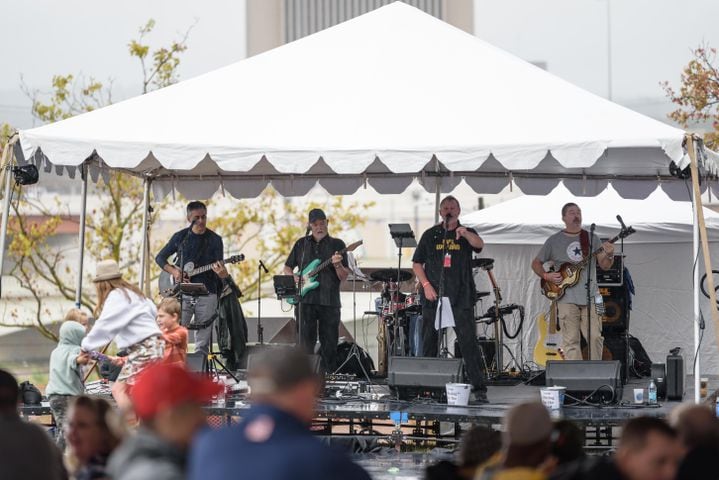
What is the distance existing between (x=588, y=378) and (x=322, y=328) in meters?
3.29

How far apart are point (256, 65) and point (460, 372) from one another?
12.2 ft

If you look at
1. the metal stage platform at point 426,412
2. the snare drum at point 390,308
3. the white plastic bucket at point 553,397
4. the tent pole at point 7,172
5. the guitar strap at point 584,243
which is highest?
the tent pole at point 7,172

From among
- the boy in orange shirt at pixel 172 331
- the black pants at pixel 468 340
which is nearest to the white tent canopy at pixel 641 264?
the black pants at pixel 468 340

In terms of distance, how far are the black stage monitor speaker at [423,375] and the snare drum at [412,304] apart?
8.46 feet

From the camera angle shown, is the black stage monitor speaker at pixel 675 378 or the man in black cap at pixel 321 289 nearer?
the black stage monitor speaker at pixel 675 378

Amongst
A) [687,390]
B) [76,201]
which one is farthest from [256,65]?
[76,201]

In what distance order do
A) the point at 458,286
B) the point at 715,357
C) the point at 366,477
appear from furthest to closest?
Answer: the point at 715,357
the point at 458,286
the point at 366,477

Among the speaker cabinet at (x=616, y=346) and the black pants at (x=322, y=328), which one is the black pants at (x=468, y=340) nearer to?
the black pants at (x=322, y=328)

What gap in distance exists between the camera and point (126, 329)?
9219 millimetres

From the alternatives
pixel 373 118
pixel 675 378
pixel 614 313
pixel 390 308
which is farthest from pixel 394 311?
pixel 373 118

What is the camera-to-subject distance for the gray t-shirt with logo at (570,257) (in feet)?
41.4

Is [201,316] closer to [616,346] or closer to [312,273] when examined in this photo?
[312,273]

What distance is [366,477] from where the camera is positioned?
14.5 feet

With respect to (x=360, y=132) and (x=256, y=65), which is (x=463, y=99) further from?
(x=256, y=65)
